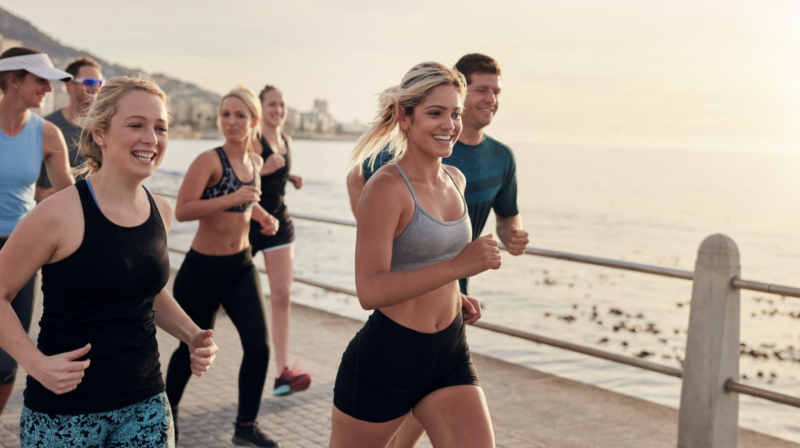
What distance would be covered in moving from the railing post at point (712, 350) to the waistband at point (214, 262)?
2.81m

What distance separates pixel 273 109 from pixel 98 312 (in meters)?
4.15

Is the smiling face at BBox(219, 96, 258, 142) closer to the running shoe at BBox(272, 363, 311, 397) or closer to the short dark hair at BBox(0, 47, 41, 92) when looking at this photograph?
the short dark hair at BBox(0, 47, 41, 92)

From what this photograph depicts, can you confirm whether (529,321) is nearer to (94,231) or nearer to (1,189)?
(1,189)

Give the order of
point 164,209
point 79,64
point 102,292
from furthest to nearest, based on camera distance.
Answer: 1. point 79,64
2. point 164,209
3. point 102,292

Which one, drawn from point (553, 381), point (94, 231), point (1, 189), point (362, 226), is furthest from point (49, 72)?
point (553, 381)

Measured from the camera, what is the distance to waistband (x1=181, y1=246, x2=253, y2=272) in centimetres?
443

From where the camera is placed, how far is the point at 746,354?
16438mm

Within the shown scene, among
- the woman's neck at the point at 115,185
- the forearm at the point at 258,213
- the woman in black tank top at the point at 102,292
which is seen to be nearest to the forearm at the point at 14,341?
the woman in black tank top at the point at 102,292

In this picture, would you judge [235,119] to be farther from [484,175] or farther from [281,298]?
[484,175]

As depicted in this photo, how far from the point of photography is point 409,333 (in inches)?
105

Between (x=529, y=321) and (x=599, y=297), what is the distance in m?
6.58

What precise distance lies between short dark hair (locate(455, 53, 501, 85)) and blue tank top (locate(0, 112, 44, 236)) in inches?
97.0

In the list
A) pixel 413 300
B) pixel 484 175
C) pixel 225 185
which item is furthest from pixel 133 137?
pixel 225 185

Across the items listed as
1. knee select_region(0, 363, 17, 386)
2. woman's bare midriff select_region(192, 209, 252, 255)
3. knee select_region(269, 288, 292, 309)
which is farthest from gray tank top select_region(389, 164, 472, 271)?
knee select_region(269, 288, 292, 309)
